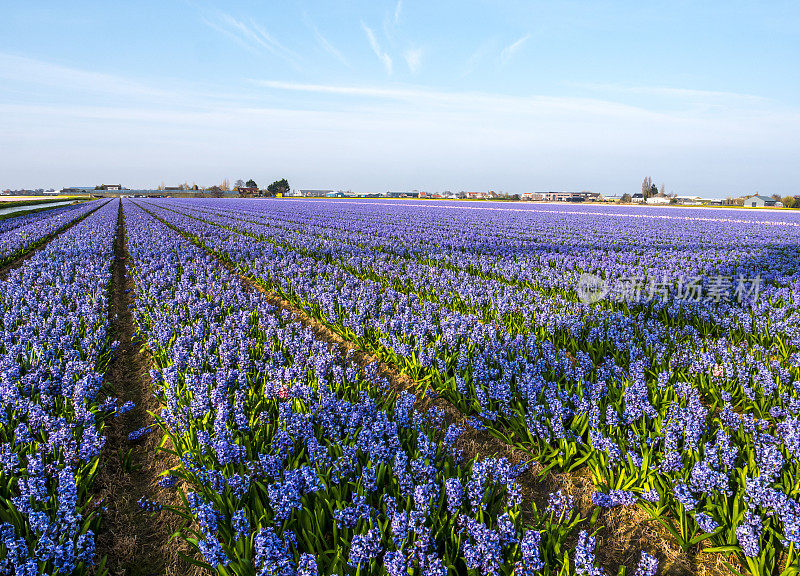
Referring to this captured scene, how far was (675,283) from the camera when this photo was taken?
35.6 feet

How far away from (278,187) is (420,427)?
154m

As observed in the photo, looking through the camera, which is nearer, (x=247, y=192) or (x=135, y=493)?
(x=135, y=493)

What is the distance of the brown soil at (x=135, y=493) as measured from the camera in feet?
11.0

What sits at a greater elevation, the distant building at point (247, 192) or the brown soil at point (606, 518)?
the distant building at point (247, 192)

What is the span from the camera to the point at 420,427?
441 centimetres

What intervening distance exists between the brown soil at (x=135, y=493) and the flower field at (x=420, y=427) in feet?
0.37

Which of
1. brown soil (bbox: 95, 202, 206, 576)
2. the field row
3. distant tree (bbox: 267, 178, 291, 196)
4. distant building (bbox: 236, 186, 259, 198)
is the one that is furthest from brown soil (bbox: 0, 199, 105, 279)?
distant tree (bbox: 267, 178, 291, 196)

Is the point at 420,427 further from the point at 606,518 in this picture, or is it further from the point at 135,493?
the point at 135,493

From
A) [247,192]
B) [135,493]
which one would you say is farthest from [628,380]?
[247,192]

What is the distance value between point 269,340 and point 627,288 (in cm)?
837

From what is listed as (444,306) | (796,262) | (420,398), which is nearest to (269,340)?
(420,398)

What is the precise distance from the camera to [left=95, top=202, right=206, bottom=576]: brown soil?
11.0ft

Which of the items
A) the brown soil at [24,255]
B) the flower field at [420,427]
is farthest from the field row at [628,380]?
the brown soil at [24,255]

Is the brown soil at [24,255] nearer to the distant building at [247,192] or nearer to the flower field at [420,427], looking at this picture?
the flower field at [420,427]
